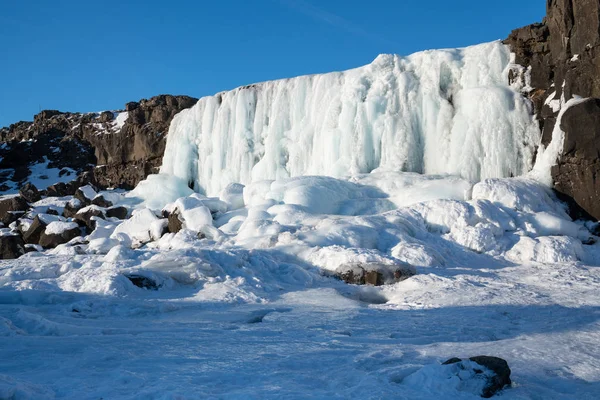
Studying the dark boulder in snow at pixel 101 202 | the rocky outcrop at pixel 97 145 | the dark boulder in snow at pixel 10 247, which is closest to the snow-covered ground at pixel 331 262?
the dark boulder in snow at pixel 101 202

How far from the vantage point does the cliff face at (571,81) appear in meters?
16.4

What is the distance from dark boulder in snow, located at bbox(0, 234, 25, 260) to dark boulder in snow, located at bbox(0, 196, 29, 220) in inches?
227

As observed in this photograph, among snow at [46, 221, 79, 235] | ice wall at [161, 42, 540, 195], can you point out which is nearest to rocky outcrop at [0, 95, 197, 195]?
ice wall at [161, 42, 540, 195]

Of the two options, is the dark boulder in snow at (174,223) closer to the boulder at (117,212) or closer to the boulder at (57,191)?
the boulder at (117,212)

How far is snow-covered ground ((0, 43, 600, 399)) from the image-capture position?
18.0ft

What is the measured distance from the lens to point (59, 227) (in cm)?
2327

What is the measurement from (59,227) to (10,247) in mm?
1999

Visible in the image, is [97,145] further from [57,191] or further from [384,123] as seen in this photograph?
[384,123]

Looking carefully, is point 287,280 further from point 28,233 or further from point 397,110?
point 28,233

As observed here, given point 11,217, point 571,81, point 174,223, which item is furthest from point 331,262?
point 11,217

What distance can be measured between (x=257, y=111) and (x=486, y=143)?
36.0 feet

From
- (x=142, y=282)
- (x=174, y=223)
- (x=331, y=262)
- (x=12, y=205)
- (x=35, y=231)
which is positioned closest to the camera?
(x=142, y=282)

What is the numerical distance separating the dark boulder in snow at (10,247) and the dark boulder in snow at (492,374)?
20.5m

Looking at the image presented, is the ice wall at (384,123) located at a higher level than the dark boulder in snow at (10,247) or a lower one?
higher
